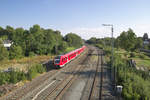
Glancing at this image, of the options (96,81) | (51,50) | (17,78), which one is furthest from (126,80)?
(51,50)

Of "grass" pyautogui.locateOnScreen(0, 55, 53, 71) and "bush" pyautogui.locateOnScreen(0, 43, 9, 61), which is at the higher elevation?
"bush" pyautogui.locateOnScreen(0, 43, 9, 61)

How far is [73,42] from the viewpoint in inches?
3674

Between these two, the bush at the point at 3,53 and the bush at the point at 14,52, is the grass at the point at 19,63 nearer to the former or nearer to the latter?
the bush at the point at 3,53

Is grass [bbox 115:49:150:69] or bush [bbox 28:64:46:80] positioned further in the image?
grass [bbox 115:49:150:69]

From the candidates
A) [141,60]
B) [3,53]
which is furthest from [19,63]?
[141,60]

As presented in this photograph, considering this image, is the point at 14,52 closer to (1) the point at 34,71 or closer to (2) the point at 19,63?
(2) the point at 19,63

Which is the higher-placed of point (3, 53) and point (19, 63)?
point (3, 53)

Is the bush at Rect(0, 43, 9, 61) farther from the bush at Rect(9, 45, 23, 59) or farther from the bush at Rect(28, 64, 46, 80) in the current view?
the bush at Rect(28, 64, 46, 80)

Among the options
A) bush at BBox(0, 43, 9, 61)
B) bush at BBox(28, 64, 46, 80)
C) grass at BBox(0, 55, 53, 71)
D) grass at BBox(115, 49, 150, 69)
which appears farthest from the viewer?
bush at BBox(0, 43, 9, 61)

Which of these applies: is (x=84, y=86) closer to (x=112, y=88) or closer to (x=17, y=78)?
(x=112, y=88)

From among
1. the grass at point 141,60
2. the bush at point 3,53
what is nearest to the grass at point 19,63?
the bush at point 3,53

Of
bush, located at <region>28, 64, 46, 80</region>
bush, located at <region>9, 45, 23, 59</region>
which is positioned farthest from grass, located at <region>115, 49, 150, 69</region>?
bush, located at <region>9, 45, 23, 59</region>

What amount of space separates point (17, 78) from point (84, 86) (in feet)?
33.0

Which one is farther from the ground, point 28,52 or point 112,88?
point 28,52
